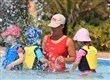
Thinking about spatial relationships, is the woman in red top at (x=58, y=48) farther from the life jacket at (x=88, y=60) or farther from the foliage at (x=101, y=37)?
the foliage at (x=101, y=37)

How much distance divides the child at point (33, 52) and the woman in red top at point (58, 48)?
0.13 m

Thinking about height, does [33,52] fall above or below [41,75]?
above

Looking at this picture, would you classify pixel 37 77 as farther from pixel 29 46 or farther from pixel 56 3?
pixel 56 3

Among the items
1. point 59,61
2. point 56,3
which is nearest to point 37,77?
point 59,61

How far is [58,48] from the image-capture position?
533 centimetres

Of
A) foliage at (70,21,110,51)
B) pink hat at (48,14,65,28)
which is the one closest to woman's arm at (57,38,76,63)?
pink hat at (48,14,65,28)

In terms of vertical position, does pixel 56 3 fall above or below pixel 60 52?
above

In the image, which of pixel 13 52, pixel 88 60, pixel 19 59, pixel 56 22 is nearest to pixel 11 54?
pixel 13 52

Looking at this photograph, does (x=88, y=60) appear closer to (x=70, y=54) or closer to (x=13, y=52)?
(x=70, y=54)

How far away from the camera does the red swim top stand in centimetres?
532

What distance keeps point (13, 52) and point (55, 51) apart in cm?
57

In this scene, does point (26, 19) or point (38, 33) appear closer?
point (38, 33)

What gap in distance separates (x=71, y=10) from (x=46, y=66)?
48.7 ft

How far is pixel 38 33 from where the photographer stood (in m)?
5.52
